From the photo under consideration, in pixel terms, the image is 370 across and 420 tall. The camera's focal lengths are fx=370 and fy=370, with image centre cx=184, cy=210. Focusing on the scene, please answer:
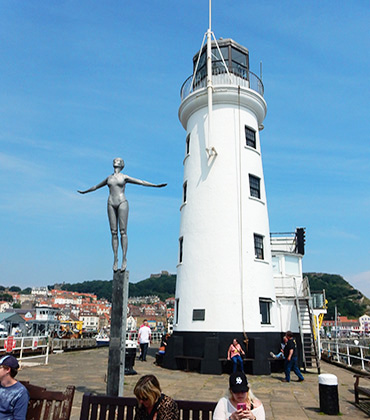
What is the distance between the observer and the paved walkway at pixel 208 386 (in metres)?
8.90

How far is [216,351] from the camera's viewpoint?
15305 millimetres

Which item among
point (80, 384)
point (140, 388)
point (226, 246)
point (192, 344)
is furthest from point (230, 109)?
point (140, 388)

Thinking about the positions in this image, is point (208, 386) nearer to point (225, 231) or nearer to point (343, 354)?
point (225, 231)

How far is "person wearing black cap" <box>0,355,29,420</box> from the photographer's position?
4598 millimetres

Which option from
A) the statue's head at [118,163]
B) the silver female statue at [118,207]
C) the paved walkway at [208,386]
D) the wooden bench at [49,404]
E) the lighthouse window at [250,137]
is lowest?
the paved walkway at [208,386]

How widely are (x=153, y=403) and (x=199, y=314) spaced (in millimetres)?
13017

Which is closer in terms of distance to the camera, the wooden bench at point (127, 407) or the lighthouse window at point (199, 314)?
the wooden bench at point (127, 407)

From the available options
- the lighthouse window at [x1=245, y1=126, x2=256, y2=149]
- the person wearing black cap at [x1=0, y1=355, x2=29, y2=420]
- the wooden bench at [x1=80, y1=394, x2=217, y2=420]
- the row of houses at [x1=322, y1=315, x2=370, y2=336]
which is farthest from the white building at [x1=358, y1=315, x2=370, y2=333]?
the person wearing black cap at [x1=0, y1=355, x2=29, y2=420]

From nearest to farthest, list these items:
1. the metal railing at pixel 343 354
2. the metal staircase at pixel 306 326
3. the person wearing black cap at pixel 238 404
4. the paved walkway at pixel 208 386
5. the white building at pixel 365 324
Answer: the person wearing black cap at pixel 238 404, the paved walkway at pixel 208 386, the metal railing at pixel 343 354, the metal staircase at pixel 306 326, the white building at pixel 365 324

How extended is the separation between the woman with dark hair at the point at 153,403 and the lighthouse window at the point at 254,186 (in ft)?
51.0

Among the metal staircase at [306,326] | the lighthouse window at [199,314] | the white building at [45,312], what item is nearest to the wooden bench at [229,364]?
the lighthouse window at [199,314]

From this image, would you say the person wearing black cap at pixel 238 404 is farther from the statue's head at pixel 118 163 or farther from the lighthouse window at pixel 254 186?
the lighthouse window at pixel 254 186

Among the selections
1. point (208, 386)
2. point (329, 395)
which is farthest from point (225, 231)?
point (329, 395)

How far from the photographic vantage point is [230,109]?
19359 millimetres
